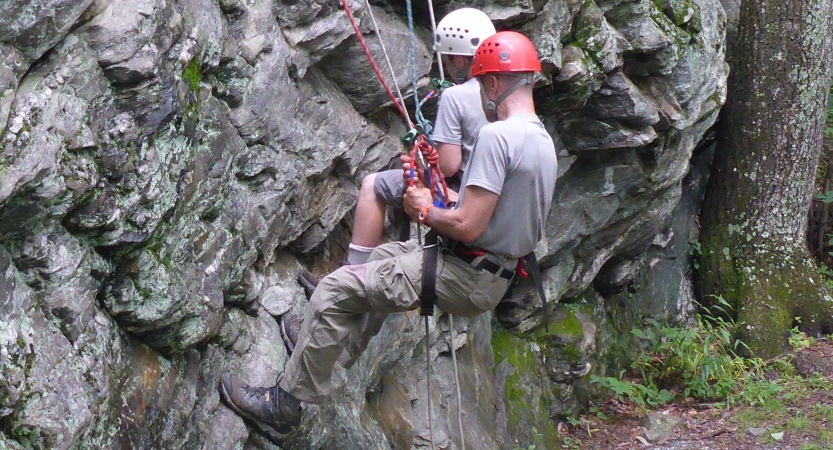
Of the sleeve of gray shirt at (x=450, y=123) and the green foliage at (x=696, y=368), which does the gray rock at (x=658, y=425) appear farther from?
the sleeve of gray shirt at (x=450, y=123)

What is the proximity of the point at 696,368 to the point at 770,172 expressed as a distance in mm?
2659

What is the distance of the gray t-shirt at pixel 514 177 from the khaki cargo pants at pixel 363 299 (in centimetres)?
26

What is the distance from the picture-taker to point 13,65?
338 centimetres

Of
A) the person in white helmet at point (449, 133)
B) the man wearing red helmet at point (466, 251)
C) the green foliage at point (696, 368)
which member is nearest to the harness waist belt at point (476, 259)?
Result: the man wearing red helmet at point (466, 251)

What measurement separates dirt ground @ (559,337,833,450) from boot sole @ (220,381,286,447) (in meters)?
4.77

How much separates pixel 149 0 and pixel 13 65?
2.54 feet

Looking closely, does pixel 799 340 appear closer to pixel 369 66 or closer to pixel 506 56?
pixel 369 66

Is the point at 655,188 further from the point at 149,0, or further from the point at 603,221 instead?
the point at 149,0

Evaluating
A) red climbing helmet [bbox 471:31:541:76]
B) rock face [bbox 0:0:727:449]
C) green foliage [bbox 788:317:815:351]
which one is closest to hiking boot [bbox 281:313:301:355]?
rock face [bbox 0:0:727:449]

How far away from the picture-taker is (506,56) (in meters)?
4.30

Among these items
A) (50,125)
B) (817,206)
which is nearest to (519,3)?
(50,125)

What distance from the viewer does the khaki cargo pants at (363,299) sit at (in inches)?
185

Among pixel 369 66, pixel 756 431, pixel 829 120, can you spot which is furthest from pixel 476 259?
pixel 829 120

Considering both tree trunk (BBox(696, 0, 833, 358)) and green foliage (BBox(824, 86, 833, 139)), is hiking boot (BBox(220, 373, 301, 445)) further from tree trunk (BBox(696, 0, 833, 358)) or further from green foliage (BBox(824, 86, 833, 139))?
green foliage (BBox(824, 86, 833, 139))
